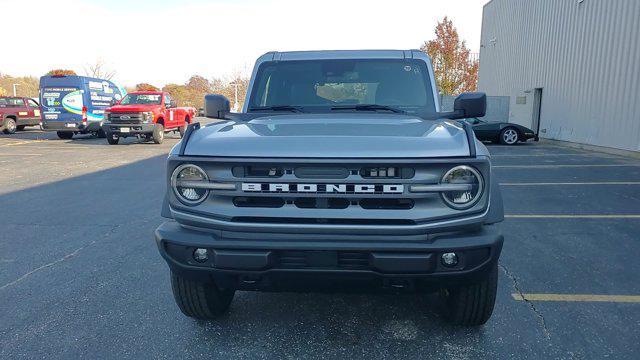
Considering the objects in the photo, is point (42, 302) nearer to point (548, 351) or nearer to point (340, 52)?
point (340, 52)

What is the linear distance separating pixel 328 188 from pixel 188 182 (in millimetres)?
792

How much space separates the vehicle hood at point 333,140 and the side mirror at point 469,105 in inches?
27.8

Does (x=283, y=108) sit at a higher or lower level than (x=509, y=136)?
higher

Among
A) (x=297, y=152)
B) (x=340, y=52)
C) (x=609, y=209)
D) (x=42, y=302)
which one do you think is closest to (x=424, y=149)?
(x=297, y=152)

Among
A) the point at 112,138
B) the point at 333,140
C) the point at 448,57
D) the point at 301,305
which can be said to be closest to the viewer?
the point at 333,140

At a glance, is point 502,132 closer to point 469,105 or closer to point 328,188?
point 469,105

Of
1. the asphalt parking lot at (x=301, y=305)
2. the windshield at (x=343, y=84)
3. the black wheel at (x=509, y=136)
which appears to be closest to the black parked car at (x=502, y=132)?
the black wheel at (x=509, y=136)

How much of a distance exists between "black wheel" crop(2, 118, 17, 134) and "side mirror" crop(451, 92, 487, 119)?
79.4ft

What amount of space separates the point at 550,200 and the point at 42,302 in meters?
6.82

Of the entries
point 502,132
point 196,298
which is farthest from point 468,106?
point 502,132

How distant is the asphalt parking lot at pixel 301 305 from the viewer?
2.80 metres

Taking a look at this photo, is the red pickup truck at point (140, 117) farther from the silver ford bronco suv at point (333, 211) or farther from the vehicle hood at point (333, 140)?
the silver ford bronco suv at point (333, 211)

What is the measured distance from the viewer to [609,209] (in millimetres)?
6359

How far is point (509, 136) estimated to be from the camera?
55.2ft
